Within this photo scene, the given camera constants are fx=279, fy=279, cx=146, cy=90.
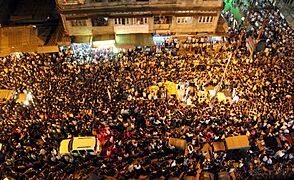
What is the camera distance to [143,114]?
2141cm

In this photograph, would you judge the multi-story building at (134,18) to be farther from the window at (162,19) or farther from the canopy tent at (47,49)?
the canopy tent at (47,49)

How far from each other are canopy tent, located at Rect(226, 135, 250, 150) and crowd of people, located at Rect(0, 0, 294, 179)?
742mm

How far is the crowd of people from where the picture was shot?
19.0 meters

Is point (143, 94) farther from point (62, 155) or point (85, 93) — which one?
point (62, 155)

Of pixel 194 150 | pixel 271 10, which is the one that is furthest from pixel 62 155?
pixel 271 10

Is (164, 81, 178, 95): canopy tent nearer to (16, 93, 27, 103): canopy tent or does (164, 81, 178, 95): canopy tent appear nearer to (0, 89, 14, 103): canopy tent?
(16, 93, 27, 103): canopy tent

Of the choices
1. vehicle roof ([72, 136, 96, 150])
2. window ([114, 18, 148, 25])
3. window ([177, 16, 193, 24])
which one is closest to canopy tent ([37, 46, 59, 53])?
window ([114, 18, 148, 25])

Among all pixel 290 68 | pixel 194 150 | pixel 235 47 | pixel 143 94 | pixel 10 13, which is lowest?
pixel 194 150

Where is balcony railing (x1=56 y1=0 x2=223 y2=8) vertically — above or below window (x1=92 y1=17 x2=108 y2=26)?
above

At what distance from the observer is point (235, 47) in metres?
27.2

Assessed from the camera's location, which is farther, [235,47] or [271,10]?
[271,10]

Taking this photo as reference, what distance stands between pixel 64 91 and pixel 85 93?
170 centimetres

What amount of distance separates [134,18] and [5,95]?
1280 cm

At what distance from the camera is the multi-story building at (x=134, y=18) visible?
2470cm
